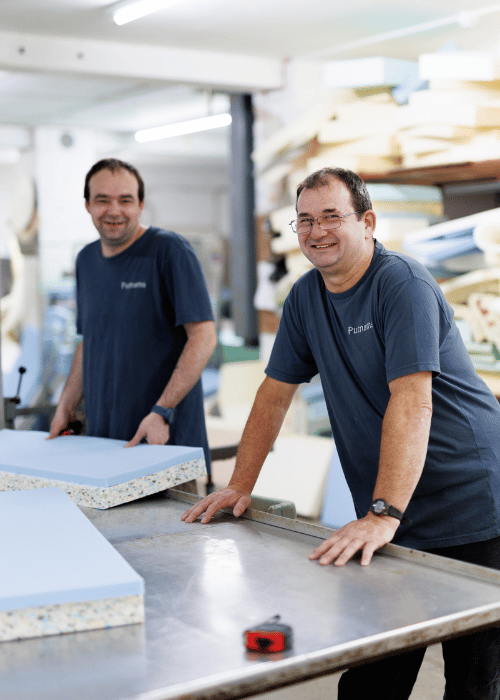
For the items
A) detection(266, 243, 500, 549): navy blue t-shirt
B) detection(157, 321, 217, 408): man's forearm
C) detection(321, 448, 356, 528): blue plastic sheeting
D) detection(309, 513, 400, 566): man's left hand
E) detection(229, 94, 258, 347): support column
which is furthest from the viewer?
detection(229, 94, 258, 347): support column

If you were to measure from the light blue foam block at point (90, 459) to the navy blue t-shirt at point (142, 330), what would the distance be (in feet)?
0.80

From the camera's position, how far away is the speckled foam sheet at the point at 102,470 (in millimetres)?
1838

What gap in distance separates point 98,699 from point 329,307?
1.12 meters

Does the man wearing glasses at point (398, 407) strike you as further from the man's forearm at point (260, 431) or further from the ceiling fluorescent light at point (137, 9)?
the ceiling fluorescent light at point (137, 9)

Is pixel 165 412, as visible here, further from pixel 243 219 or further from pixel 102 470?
pixel 243 219

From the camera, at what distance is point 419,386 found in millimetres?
1580

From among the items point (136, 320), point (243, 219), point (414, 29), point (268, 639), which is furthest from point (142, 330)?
point (243, 219)

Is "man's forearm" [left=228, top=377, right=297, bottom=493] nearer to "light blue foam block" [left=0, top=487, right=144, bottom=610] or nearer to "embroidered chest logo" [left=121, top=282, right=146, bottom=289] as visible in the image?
"light blue foam block" [left=0, top=487, right=144, bottom=610]

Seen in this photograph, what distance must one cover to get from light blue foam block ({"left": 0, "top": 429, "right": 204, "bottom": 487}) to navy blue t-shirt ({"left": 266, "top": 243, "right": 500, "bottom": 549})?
1.39 ft

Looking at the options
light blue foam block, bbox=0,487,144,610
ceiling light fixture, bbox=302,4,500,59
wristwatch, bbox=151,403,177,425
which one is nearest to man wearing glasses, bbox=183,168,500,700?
light blue foam block, bbox=0,487,144,610

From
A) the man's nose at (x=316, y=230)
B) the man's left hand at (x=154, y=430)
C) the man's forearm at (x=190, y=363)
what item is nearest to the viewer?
the man's nose at (x=316, y=230)

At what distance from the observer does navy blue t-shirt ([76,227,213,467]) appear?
2500 mm

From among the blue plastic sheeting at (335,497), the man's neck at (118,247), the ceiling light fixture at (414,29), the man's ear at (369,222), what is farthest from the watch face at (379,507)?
the ceiling light fixture at (414,29)

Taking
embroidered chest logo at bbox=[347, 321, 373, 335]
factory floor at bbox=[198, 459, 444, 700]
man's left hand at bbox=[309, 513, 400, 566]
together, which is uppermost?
embroidered chest logo at bbox=[347, 321, 373, 335]
